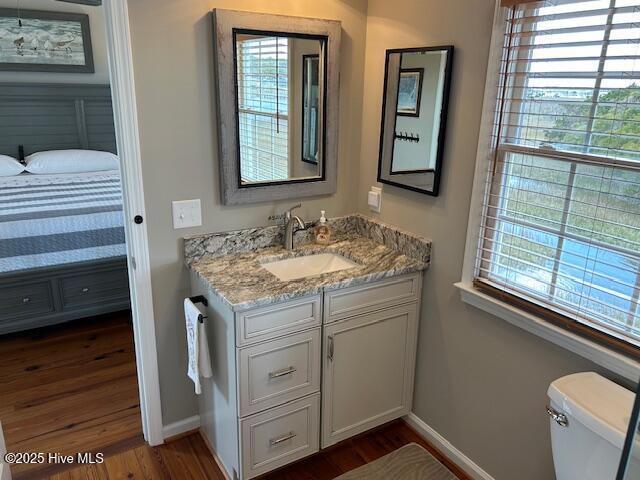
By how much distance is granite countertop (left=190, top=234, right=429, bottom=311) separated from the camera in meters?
1.85

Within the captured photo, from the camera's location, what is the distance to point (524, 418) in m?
1.87

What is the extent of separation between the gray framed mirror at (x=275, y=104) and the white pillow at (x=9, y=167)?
2.95 m

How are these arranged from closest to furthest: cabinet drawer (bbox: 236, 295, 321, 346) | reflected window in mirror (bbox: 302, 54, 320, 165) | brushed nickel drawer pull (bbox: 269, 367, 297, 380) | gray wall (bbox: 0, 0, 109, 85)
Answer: cabinet drawer (bbox: 236, 295, 321, 346) → brushed nickel drawer pull (bbox: 269, 367, 297, 380) → reflected window in mirror (bbox: 302, 54, 320, 165) → gray wall (bbox: 0, 0, 109, 85)

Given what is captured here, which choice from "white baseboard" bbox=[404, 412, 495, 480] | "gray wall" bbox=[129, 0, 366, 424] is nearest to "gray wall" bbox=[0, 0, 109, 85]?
"gray wall" bbox=[129, 0, 366, 424]

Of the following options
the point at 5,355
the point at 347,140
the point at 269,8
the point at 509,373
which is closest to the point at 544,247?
the point at 509,373

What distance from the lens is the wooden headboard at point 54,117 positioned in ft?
14.5

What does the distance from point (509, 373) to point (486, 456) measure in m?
0.44

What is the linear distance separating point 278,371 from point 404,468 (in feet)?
2.60

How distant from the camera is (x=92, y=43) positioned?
473 cm

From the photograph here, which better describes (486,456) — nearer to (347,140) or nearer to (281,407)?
(281,407)

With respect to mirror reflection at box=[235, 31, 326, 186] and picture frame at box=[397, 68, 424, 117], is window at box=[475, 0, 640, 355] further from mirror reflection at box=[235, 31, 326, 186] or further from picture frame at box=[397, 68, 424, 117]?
mirror reflection at box=[235, 31, 326, 186]

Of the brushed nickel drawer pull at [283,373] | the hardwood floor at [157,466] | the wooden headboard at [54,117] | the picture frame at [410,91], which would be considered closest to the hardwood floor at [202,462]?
the hardwood floor at [157,466]

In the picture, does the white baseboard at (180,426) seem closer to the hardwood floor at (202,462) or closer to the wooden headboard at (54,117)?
the hardwood floor at (202,462)

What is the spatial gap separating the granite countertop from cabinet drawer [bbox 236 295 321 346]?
0.04 metres
